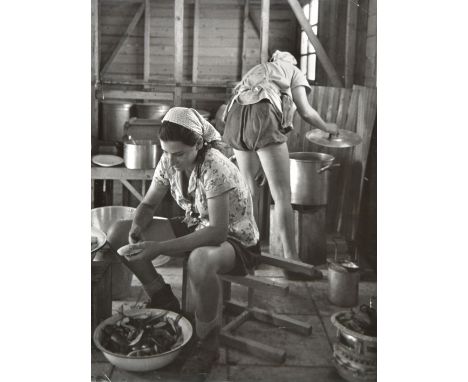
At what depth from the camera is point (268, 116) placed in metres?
3.08

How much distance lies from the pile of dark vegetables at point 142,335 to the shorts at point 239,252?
0.42m

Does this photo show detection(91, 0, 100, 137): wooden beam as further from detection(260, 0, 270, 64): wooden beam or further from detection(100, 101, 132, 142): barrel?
detection(260, 0, 270, 64): wooden beam

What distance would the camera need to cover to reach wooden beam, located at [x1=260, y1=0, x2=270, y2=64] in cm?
300

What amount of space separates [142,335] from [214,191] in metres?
0.84

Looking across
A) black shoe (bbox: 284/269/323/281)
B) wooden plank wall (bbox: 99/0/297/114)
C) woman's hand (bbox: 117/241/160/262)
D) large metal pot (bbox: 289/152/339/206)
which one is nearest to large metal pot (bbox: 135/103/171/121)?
wooden plank wall (bbox: 99/0/297/114)

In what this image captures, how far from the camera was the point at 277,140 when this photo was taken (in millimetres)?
3105

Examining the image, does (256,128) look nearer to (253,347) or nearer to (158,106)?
(158,106)

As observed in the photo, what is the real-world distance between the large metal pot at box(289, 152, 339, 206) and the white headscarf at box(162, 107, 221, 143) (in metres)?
0.63

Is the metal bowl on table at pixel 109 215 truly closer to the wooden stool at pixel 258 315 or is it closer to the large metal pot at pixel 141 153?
the large metal pot at pixel 141 153
